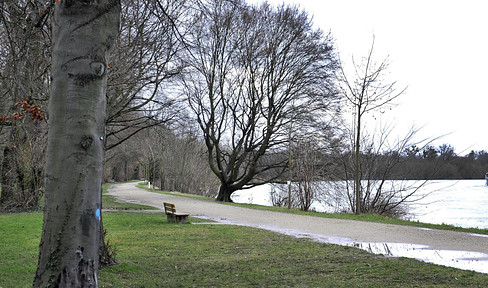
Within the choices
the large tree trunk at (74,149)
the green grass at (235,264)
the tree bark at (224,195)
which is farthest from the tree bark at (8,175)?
the large tree trunk at (74,149)

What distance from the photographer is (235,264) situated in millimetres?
7855

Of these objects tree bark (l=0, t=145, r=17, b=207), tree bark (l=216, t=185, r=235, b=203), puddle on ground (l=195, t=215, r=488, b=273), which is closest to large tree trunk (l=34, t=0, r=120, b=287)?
puddle on ground (l=195, t=215, r=488, b=273)

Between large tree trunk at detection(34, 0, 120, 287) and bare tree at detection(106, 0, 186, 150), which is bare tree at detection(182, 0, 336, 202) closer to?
bare tree at detection(106, 0, 186, 150)

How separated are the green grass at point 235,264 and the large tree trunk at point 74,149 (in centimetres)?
297

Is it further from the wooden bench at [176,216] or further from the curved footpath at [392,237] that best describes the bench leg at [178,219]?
the curved footpath at [392,237]

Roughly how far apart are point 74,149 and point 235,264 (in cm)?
524

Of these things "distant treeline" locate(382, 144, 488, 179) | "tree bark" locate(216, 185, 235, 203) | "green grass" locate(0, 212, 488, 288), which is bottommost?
"green grass" locate(0, 212, 488, 288)

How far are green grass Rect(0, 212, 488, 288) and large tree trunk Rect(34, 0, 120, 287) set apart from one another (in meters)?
2.97

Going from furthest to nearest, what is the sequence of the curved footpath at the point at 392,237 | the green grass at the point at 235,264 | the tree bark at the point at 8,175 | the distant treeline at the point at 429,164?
the tree bark at the point at 8,175 → the distant treeline at the point at 429,164 → the curved footpath at the point at 392,237 → the green grass at the point at 235,264

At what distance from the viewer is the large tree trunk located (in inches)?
123

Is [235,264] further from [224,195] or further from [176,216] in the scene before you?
[224,195]

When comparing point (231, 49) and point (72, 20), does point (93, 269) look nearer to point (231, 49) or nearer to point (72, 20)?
point (72, 20)

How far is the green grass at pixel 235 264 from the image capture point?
633 cm

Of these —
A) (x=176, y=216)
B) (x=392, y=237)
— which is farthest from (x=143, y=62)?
(x=392, y=237)
